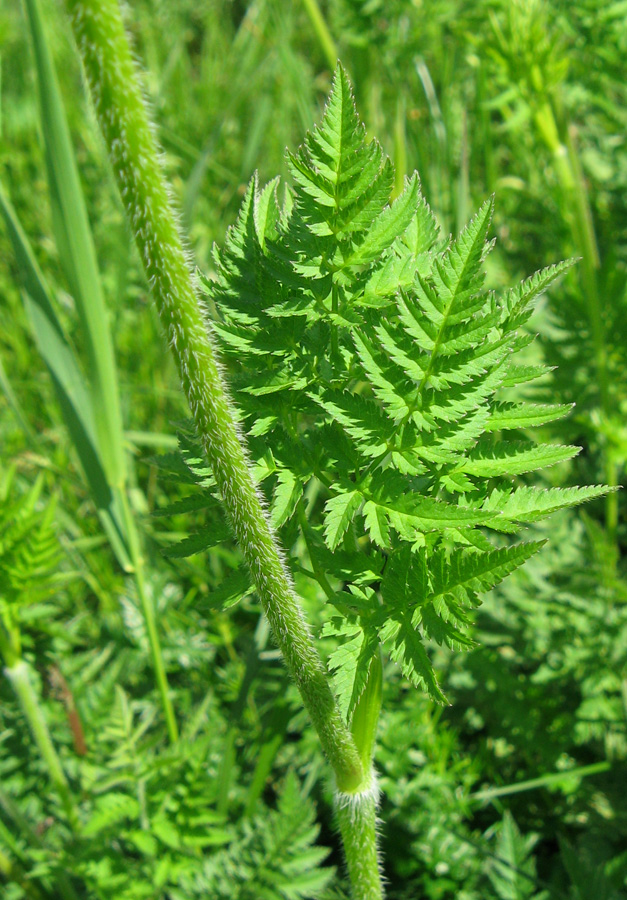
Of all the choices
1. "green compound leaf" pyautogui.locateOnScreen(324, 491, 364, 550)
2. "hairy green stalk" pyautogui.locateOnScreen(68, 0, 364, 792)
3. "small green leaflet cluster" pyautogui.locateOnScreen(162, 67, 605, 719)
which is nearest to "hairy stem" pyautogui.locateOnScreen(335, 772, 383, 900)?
"hairy green stalk" pyautogui.locateOnScreen(68, 0, 364, 792)

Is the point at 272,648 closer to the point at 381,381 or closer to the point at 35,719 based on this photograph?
the point at 35,719

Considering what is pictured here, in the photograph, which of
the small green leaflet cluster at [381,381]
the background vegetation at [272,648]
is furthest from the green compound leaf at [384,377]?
the background vegetation at [272,648]

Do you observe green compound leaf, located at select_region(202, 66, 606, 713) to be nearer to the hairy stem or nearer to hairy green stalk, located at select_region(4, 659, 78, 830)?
the hairy stem

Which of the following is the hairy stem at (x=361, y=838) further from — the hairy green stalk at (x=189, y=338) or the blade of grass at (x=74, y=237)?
the blade of grass at (x=74, y=237)

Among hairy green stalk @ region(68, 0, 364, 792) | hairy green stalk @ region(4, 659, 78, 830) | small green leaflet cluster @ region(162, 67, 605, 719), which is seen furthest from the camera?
hairy green stalk @ region(4, 659, 78, 830)

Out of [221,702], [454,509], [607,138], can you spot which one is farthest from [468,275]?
[607,138]

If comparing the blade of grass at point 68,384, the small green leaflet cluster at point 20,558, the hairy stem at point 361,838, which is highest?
the blade of grass at point 68,384
